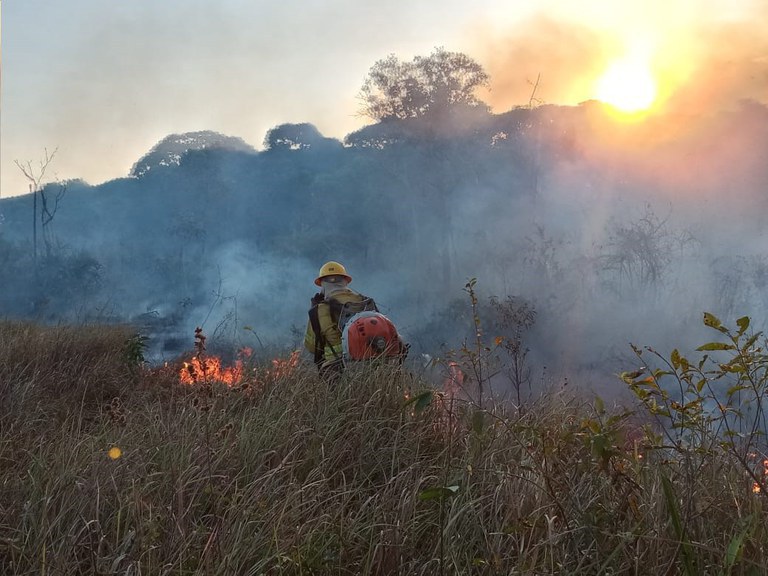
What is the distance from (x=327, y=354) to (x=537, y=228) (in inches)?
895

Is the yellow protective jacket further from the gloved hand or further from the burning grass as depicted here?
the burning grass

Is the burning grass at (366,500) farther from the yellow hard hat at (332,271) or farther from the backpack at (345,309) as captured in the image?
the yellow hard hat at (332,271)

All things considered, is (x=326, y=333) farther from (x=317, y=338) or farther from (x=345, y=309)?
(x=345, y=309)

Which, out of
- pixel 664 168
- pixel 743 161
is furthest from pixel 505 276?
pixel 743 161

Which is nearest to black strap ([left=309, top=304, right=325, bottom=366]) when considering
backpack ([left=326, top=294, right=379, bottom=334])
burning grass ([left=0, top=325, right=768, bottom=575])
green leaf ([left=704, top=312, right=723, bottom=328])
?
backpack ([left=326, top=294, right=379, bottom=334])

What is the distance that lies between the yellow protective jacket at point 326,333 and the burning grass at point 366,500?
4.03ft

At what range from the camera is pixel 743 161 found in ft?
96.4

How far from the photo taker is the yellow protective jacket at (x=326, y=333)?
15.9 feet

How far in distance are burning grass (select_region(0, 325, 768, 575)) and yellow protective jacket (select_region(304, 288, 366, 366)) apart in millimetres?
1229

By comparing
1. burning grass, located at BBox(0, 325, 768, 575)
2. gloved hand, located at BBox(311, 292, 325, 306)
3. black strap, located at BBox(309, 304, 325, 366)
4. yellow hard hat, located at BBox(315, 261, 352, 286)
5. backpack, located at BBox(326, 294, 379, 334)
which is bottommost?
burning grass, located at BBox(0, 325, 768, 575)

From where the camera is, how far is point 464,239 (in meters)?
28.0

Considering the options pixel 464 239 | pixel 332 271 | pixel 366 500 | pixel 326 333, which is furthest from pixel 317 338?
pixel 464 239

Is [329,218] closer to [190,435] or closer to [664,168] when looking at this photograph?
[664,168]

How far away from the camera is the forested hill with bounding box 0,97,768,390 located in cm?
2153
